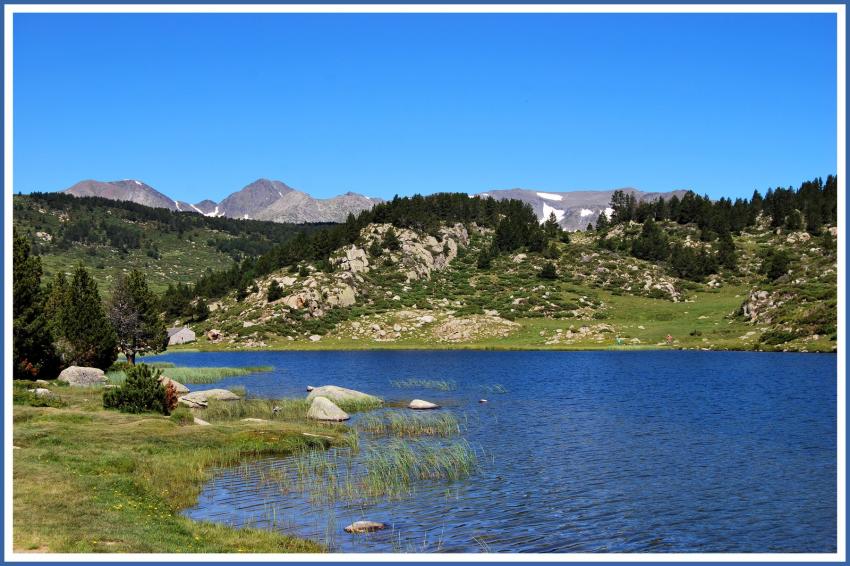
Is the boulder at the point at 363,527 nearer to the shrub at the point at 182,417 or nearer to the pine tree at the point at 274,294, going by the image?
the shrub at the point at 182,417

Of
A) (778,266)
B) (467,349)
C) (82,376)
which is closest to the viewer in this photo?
(82,376)

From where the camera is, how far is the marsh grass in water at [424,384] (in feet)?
268

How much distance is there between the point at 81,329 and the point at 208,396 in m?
29.4

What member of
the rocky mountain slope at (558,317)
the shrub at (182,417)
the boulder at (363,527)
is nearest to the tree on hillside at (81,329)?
the shrub at (182,417)

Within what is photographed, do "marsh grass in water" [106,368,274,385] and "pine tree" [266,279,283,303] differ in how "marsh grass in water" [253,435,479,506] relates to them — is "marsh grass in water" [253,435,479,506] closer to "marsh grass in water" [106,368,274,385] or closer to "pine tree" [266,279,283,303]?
"marsh grass in water" [106,368,274,385]

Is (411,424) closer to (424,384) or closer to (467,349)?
(424,384)

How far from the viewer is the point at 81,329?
87.8 m

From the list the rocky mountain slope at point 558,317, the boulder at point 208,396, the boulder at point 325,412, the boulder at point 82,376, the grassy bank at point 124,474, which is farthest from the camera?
the rocky mountain slope at point 558,317

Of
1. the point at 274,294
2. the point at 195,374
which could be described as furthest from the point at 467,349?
the point at 195,374

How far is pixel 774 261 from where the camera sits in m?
191

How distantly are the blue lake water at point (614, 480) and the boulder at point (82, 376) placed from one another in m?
16.2

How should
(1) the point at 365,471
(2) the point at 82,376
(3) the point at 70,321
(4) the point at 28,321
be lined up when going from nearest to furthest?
(1) the point at 365,471 < (4) the point at 28,321 < (2) the point at 82,376 < (3) the point at 70,321

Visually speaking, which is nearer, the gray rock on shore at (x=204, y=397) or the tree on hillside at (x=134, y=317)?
the gray rock on shore at (x=204, y=397)

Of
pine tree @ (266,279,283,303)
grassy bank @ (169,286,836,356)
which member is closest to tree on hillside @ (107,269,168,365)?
grassy bank @ (169,286,836,356)
